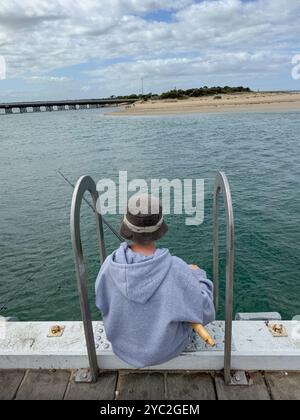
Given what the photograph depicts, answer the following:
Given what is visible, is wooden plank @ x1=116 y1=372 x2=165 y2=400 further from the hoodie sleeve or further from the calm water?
the calm water

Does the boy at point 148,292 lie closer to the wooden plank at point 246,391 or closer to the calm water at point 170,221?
the wooden plank at point 246,391

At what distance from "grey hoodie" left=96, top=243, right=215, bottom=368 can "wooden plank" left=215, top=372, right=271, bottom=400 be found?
1.59 feet

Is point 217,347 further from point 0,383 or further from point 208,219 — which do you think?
point 208,219

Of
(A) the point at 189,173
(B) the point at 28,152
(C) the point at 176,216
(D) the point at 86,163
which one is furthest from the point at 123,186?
(B) the point at 28,152

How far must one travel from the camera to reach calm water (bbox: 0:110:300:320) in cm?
678

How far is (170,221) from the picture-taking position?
32.7 feet

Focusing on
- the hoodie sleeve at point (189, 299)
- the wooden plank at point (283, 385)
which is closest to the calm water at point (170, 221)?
the wooden plank at point (283, 385)

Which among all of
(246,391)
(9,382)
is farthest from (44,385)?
(246,391)

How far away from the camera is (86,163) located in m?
19.8

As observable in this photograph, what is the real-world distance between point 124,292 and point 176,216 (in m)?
8.09

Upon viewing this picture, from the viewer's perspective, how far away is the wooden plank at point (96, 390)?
2.73 m

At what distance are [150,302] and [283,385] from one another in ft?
4.08

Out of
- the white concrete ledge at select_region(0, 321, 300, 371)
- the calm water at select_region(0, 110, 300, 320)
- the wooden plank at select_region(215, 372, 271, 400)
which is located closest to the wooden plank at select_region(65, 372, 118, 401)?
the white concrete ledge at select_region(0, 321, 300, 371)

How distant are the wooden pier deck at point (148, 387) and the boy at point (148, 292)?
35 centimetres
